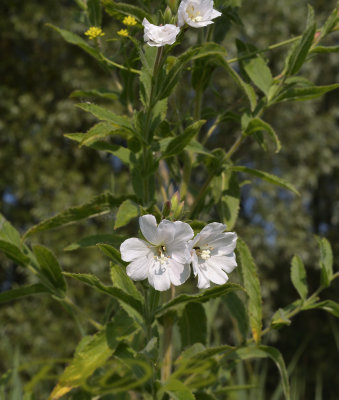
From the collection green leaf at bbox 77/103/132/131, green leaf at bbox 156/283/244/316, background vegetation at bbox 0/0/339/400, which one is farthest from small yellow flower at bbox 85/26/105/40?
background vegetation at bbox 0/0/339/400

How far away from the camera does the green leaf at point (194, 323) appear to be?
103cm

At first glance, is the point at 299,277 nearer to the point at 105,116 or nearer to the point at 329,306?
the point at 329,306

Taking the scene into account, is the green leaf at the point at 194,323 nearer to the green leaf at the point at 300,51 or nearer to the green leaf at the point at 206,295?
the green leaf at the point at 206,295

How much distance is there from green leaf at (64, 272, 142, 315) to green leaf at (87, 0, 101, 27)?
580 mm

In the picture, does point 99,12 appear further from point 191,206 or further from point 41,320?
point 41,320

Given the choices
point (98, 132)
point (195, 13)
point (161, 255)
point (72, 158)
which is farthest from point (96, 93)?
point (72, 158)

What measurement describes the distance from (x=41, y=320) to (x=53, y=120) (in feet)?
5.96

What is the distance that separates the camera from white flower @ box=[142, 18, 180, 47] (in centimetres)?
72

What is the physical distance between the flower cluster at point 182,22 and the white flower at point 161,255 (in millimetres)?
249

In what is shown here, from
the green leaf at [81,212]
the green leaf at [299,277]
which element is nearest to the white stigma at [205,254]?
the green leaf at [81,212]

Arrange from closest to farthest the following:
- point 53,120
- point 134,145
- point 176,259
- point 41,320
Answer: point 176,259 → point 134,145 → point 41,320 → point 53,120

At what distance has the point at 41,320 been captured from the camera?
4.50 metres

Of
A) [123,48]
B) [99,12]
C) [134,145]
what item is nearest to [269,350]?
[134,145]

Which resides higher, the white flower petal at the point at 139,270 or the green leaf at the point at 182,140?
the green leaf at the point at 182,140
